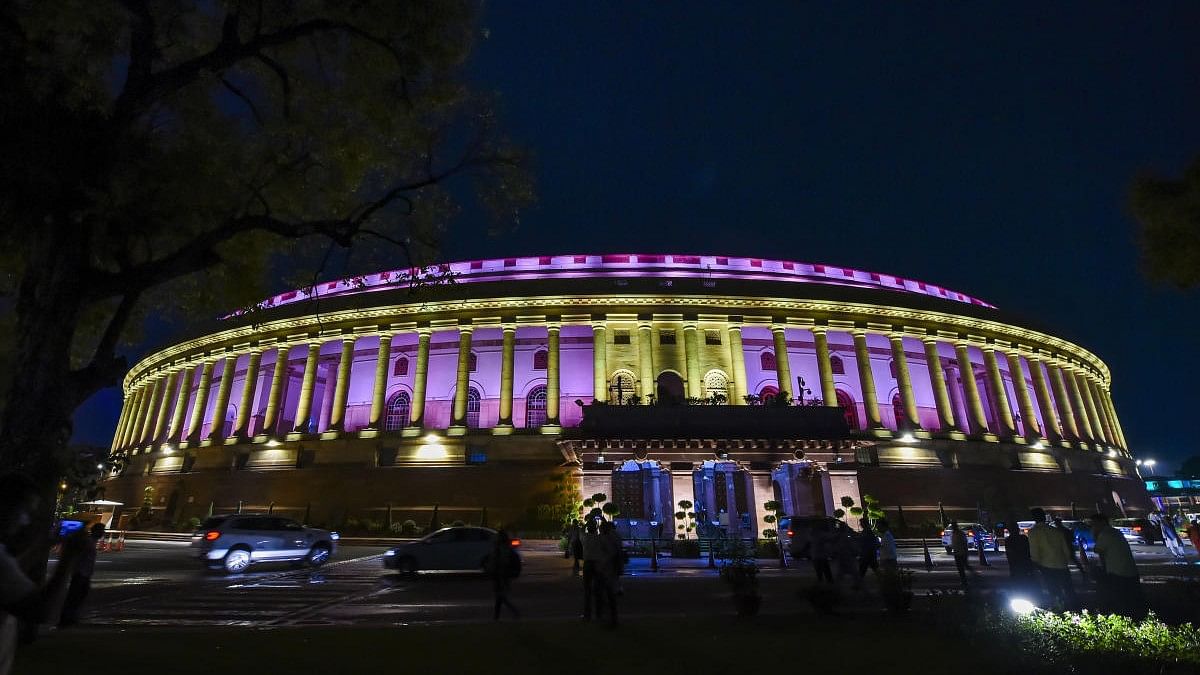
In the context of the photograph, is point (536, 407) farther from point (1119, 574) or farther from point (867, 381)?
point (1119, 574)

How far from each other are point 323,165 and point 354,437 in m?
27.6

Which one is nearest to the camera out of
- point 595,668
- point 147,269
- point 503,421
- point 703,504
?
point 595,668

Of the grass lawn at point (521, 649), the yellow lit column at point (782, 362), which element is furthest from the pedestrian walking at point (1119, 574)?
the yellow lit column at point (782, 362)

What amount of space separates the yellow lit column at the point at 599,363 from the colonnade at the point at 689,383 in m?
0.07

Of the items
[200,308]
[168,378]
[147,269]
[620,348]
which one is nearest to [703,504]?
[620,348]

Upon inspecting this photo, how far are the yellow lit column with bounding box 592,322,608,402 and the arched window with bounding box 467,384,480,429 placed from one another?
7662 mm

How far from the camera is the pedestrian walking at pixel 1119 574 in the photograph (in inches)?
364

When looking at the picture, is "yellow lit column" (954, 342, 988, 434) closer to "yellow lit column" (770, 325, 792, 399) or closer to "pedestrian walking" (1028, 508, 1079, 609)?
"yellow lit column" (770, 325, 792, 399)

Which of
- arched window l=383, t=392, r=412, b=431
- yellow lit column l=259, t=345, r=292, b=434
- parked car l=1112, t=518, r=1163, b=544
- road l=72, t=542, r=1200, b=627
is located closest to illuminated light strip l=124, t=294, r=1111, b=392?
yellow lit column l=259, t=345, r=292, b=434

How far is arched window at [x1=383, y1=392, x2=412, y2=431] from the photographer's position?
133 ft

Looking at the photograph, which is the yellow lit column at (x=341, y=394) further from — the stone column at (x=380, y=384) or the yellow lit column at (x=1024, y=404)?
the yellow lit column at (x=1024, y=404)

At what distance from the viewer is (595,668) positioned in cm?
711

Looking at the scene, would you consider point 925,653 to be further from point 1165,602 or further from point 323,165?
point 323,165

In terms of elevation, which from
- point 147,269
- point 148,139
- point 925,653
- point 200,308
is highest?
point 148,139
